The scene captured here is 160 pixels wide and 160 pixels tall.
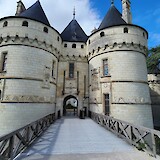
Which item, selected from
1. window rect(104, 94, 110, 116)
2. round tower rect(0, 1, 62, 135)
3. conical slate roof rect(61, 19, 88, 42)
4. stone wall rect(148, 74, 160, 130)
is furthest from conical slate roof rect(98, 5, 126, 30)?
stone wall rect(148, 74, 160, 130)

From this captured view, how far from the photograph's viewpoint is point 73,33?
17.3 m

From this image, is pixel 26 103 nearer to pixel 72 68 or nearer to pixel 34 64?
pixel 34 64

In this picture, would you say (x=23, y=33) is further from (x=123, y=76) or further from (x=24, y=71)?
(x=123, y=76)

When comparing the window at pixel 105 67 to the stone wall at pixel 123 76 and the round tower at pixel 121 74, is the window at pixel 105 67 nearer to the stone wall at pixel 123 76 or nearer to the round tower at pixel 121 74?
the round tower at pixel 121 74

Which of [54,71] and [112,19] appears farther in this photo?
[54,71]

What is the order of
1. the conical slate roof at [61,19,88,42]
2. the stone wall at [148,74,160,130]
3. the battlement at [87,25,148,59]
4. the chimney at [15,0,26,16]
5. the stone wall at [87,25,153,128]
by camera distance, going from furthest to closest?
the stone wall at [148,74,160,130] < the conical slate roof at [61,19,88,42] < the chimney at [15,0,26,16] < the battlement at [87,25,148,59] < the stone wall at [87,25,153,128]

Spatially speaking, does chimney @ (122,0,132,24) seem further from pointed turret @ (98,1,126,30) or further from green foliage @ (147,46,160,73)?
green foliage @ (147,46,160,73)

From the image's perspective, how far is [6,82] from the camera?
10.3 meters

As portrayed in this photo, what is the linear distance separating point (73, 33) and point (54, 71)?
22.7 ft

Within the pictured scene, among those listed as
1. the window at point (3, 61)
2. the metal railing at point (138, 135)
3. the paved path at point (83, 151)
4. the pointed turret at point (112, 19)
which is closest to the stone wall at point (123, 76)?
the pointed turret at point (112, 19)

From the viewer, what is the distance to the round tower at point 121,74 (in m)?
10.8

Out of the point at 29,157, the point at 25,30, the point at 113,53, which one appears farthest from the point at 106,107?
the point at 25,30

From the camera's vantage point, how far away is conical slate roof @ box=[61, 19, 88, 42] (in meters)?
16.5

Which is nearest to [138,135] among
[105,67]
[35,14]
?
[105,67]
